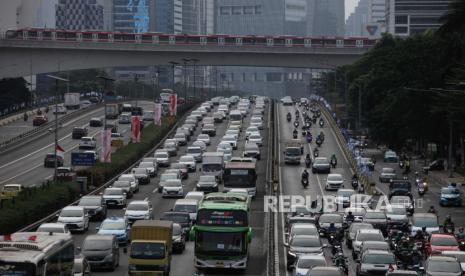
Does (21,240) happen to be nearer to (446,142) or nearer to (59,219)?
(59,219)

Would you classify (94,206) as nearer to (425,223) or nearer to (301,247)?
(425,223)

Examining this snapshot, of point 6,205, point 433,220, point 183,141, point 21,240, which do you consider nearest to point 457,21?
point 183,141

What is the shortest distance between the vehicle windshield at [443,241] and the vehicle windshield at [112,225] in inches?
497

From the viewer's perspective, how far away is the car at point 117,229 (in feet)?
160

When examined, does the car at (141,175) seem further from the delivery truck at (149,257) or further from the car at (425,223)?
the delivery truck at (149,257)

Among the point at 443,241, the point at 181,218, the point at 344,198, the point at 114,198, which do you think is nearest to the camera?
the point at 443,241

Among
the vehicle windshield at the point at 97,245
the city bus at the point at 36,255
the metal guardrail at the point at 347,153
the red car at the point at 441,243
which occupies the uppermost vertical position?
the city bus at the point at 36,255

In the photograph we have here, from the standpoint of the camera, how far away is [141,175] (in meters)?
79.4

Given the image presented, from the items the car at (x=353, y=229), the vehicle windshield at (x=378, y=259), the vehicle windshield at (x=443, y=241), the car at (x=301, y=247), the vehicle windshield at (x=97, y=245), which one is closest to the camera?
the vehicle windshield at (x=378, y=259)

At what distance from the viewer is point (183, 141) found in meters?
109

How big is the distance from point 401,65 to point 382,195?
→ 4505cm

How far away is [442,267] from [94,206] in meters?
24.8

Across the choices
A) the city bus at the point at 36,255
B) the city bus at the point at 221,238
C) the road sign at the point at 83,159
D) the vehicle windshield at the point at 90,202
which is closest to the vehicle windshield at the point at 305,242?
the city bus at the point at 221,238

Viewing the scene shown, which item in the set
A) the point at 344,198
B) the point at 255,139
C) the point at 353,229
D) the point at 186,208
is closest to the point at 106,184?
the point at 344,198
